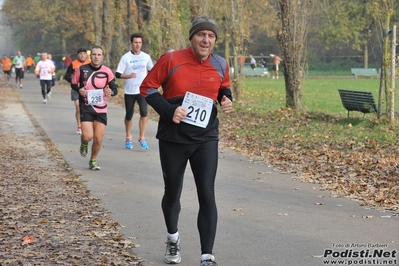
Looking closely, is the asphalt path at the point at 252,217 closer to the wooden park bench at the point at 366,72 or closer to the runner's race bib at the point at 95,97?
the runner's race bib at the point at 95,97

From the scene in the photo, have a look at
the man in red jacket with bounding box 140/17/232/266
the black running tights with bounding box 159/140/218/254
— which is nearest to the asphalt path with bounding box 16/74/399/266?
the black running tights with bounding box 159/140/218/254

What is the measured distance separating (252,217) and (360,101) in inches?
413

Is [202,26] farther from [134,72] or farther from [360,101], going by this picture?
[360,101]

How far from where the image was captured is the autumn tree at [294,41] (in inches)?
827

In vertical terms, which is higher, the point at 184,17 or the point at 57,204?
the point at 184,17

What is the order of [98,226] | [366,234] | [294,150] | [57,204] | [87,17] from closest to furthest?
[366,234] → [98,226] → [57,204] → [294,150] → [87,17]

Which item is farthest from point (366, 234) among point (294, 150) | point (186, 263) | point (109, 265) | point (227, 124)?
point (227, 124)

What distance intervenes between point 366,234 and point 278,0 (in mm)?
14047

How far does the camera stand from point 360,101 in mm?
18750

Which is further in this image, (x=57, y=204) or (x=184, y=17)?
(x=184, y=17)

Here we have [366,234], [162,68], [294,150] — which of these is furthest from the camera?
[294,150]

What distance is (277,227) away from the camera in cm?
827

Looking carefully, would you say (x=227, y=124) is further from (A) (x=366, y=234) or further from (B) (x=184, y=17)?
(A) (x=366, y=234)

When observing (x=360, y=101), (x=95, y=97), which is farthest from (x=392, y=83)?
(x=95, y=97)
